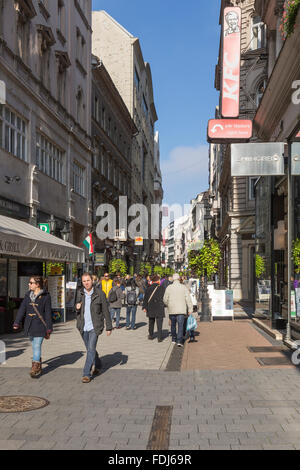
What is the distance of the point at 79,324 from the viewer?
9375 mm

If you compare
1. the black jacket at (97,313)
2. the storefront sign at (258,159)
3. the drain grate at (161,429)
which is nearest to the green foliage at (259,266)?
the storefront sign at (258,159)

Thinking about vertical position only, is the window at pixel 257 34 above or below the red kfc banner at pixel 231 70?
above

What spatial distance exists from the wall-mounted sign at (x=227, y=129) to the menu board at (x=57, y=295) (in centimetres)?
1136

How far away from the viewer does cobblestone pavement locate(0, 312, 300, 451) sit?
5.51 meters

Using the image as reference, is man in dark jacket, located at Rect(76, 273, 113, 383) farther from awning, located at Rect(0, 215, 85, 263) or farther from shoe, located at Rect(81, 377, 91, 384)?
awning, located at Rect(0, 215, 85, 263)

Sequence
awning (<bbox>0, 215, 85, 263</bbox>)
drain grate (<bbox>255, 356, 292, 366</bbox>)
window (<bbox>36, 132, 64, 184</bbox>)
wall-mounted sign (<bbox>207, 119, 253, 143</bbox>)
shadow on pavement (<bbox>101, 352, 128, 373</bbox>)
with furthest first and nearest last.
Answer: wall-mounted sign (<bbox>207, 119, 253, 143</bbox>), window (<bbox>36, 132, 64, 184</bbox>), awning (<bbox>0, 215, 85, 263</bbox>), shadow on pavement (<bbox>101, 352, 128, 373</bbox>), drain grate (<bbox>255, 356, 292, 366</bbox>)

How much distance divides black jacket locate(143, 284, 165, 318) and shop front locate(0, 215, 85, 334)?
12.4 ft

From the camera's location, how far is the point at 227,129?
88.5ft

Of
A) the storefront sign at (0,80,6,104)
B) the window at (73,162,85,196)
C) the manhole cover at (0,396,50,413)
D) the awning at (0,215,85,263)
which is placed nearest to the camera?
the manhole cover at (0,396,50,413)

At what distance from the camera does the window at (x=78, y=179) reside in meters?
32.8

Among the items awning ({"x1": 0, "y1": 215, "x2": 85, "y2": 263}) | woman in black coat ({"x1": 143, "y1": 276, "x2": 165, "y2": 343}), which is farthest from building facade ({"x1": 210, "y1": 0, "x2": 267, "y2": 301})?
woman in black coat ({"x1": 143, "y1": 276, "x2": 165, "y2": 343})

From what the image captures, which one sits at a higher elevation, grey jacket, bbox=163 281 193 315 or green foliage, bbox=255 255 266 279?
green foliage, bbox=255 255 266 279

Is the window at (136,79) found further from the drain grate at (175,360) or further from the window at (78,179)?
the drain grate at (175,360)
